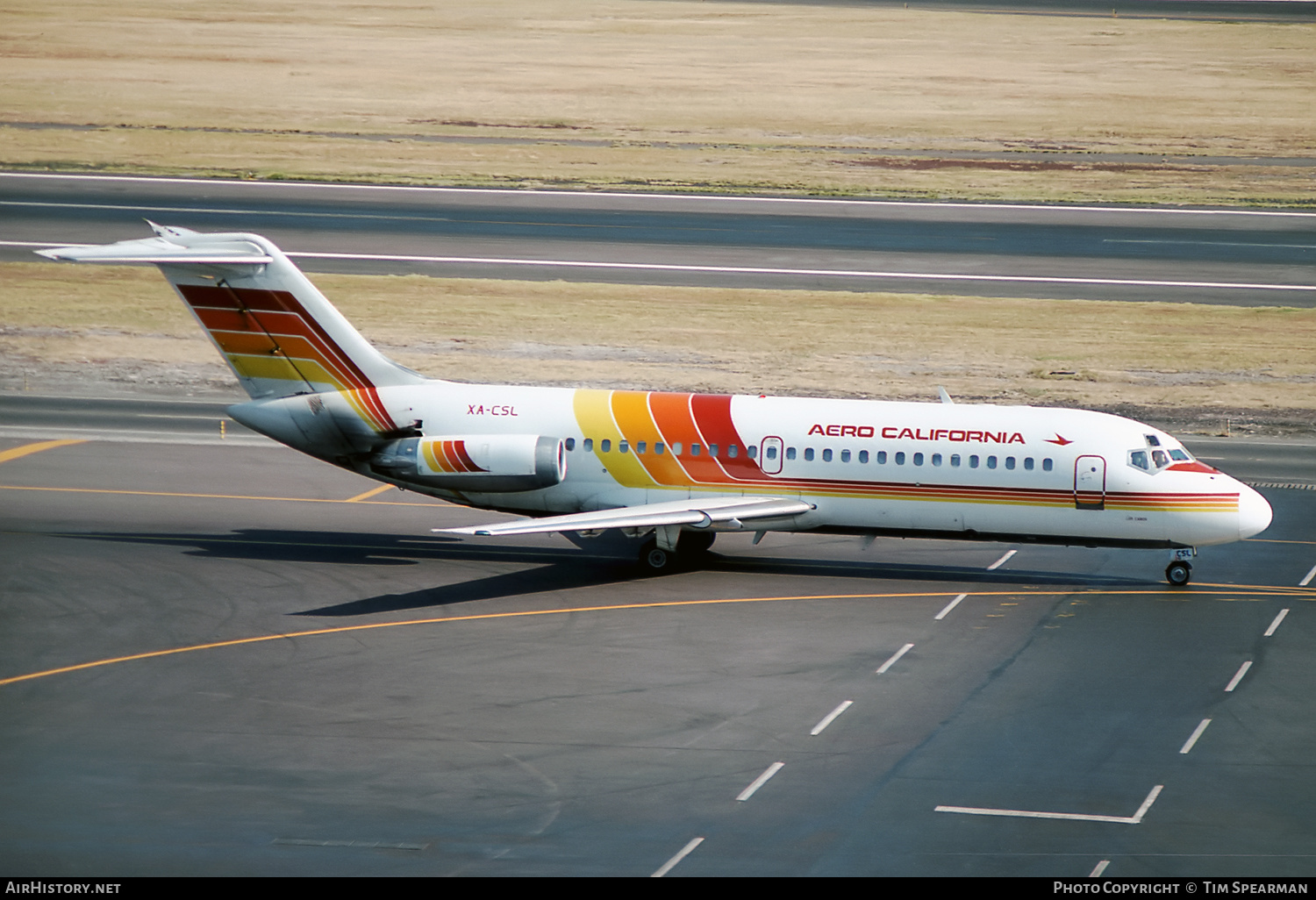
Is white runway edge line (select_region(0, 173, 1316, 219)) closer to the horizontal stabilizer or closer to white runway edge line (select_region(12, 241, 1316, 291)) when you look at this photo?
white runway edge line (select_region(12, 241, 1316, 291))

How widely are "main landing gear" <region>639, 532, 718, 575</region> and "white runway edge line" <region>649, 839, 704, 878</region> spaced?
49.5 ft

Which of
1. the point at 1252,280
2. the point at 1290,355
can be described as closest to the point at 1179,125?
the point at 1252,280

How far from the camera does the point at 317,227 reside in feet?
260

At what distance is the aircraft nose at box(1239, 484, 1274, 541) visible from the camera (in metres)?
37.1

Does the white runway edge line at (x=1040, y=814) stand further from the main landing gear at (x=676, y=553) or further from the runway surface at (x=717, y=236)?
the runway surface at (x=717, y=236)

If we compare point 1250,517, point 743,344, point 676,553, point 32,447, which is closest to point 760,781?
point 676,553

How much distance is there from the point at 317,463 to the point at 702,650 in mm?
20142

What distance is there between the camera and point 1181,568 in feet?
124

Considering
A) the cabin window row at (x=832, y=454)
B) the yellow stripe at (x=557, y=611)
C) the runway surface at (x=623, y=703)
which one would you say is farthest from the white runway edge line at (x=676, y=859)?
the cabin window row at (x=832, y=454)

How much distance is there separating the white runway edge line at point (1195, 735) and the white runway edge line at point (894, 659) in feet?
19.0

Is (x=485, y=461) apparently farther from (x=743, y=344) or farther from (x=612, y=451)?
(x=743, y=344)

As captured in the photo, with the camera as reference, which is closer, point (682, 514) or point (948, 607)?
point (948, 607)

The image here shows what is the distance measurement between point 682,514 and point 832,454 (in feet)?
12.3

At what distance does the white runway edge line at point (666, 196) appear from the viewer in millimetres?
85625
